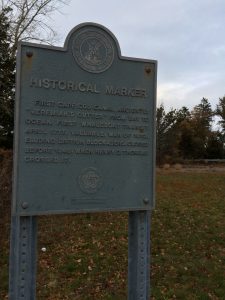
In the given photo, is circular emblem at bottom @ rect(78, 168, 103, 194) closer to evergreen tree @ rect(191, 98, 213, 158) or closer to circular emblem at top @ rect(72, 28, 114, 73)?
circular emblem at top @ rect(72, 28, 114, 73)

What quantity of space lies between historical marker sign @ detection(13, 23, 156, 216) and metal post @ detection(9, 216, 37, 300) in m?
0.13

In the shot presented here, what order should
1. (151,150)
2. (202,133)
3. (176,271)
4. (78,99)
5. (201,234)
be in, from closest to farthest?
(78,99) → (151,150) → (176,271) → (201,234) → (202,133)

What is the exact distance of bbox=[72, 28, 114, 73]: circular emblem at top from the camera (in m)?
4.02

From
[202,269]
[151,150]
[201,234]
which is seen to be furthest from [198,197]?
[151,150]

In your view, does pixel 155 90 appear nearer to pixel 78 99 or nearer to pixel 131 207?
pixel 78 99

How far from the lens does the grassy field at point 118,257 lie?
19.2ft

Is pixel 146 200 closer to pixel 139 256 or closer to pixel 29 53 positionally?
pixel 139 256

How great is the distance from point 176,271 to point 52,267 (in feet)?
5.61

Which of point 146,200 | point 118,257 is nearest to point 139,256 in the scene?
point 146,200

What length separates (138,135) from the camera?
4.25 m

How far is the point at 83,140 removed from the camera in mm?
4012

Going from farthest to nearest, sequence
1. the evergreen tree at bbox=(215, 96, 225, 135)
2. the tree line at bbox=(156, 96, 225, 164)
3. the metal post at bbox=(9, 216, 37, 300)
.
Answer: the evergreen tree at bbox=(215, 96, 225, 135) → the tree line at bbox=(156, 96, 225, 164) → the metal post at bbox=(9, 216, 37, 300)

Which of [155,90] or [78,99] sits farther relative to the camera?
[155,90]

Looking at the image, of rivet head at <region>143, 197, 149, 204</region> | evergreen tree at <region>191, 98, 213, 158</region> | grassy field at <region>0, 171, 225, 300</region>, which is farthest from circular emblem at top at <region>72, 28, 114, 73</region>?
evergreen tree at <region>191, 98, 213, 158</region>
